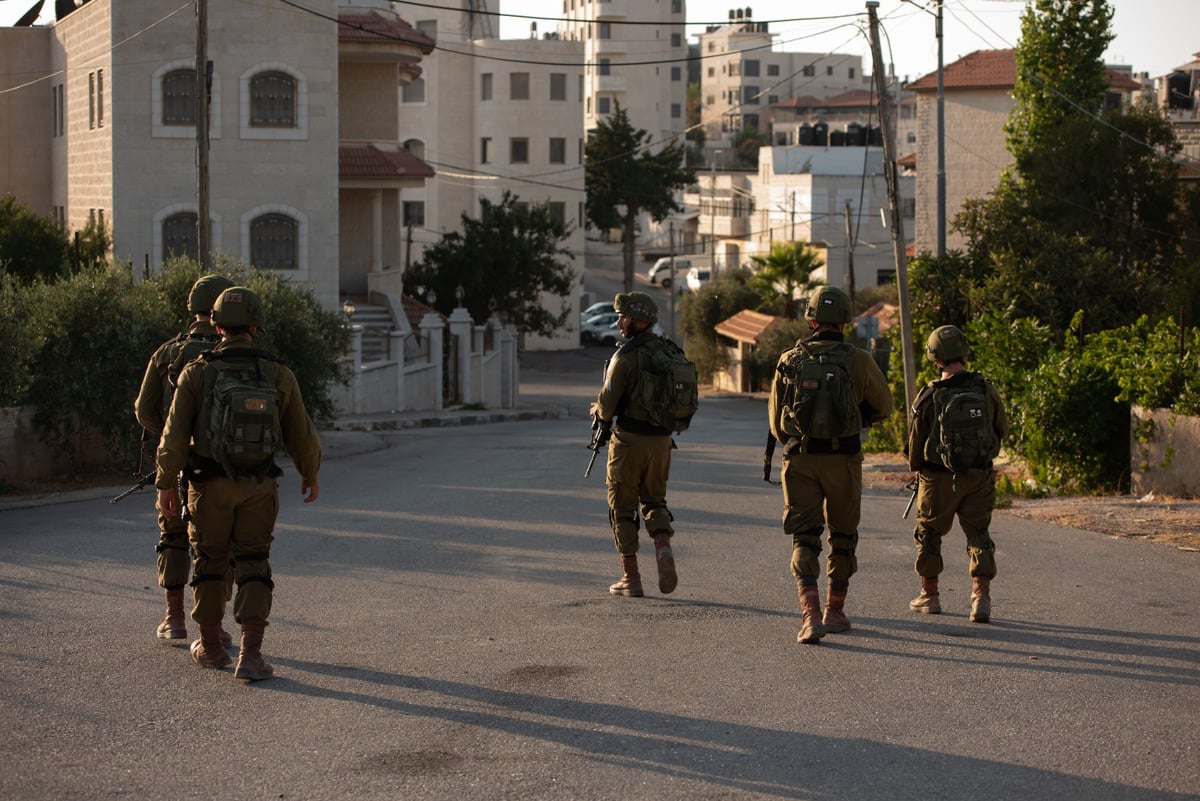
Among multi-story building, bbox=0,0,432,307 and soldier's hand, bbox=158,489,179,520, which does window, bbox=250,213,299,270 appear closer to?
multi-story building, bbox=0,0,432,307

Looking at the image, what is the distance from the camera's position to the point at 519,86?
220 ft

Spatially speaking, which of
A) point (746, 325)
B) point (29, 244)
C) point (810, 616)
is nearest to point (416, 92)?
point (746, 325)

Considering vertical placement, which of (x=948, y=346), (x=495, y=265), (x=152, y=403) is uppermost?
(x=495, y=265)

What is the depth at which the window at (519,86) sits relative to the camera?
66.6 meters

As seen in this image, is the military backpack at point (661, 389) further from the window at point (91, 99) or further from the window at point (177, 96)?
the window at point (91, 99)

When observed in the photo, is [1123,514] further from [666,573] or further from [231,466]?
[231,466]

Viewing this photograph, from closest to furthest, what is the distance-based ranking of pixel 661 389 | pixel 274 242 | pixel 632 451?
1. pixel 661 389
2. pixel 632 451
3. pixel 274 242

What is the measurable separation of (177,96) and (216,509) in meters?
27.8

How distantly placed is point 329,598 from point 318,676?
6.29 ft

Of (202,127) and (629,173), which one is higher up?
(629,173)

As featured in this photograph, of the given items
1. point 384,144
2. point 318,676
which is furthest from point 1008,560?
point 384,144

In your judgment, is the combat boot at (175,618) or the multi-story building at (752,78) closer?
the combat boot at (175,618)

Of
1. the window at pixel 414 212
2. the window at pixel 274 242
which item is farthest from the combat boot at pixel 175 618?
the window at pixel 414 212

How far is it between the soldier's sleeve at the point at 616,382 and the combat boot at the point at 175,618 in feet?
8.87
